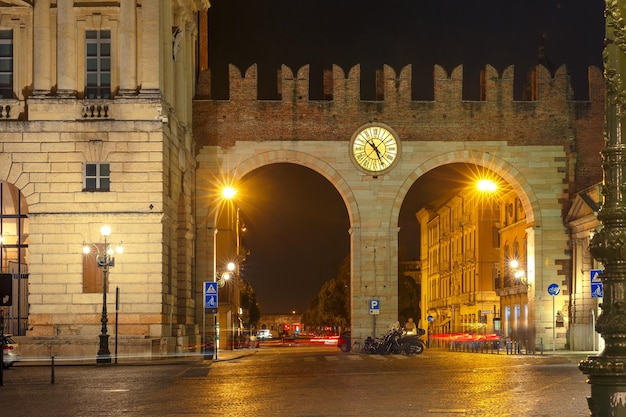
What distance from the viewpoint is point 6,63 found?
122ft

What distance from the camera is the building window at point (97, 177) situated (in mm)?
35625

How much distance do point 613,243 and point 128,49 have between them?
92.4 ft

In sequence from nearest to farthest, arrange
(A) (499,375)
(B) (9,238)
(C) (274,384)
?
1. (C) (274,384)
2. (A) (499,375)
3. (B) (9,238)

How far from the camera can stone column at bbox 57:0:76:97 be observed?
1404 inches

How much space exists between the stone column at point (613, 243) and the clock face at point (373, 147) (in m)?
34.4

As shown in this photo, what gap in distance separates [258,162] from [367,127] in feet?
15.3

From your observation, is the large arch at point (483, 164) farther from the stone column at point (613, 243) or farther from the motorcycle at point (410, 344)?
the stone column at point (613, 243)

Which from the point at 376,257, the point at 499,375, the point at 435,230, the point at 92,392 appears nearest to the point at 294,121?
the point at 376,257

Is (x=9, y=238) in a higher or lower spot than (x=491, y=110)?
lower

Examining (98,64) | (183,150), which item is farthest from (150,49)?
(183,150)

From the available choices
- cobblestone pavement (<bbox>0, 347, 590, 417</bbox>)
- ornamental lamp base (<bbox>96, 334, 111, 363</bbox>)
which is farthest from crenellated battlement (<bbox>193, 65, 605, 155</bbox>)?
cobblestone pavement (<bbox>0, 347, 590, 417</bbox>)

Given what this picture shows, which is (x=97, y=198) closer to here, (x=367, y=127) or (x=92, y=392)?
(x=367, y=127)

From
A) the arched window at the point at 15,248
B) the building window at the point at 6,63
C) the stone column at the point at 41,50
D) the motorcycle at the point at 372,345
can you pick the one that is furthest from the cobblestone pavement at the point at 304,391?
the motorcycle at the point at 372,345

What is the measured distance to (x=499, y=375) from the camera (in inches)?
934
